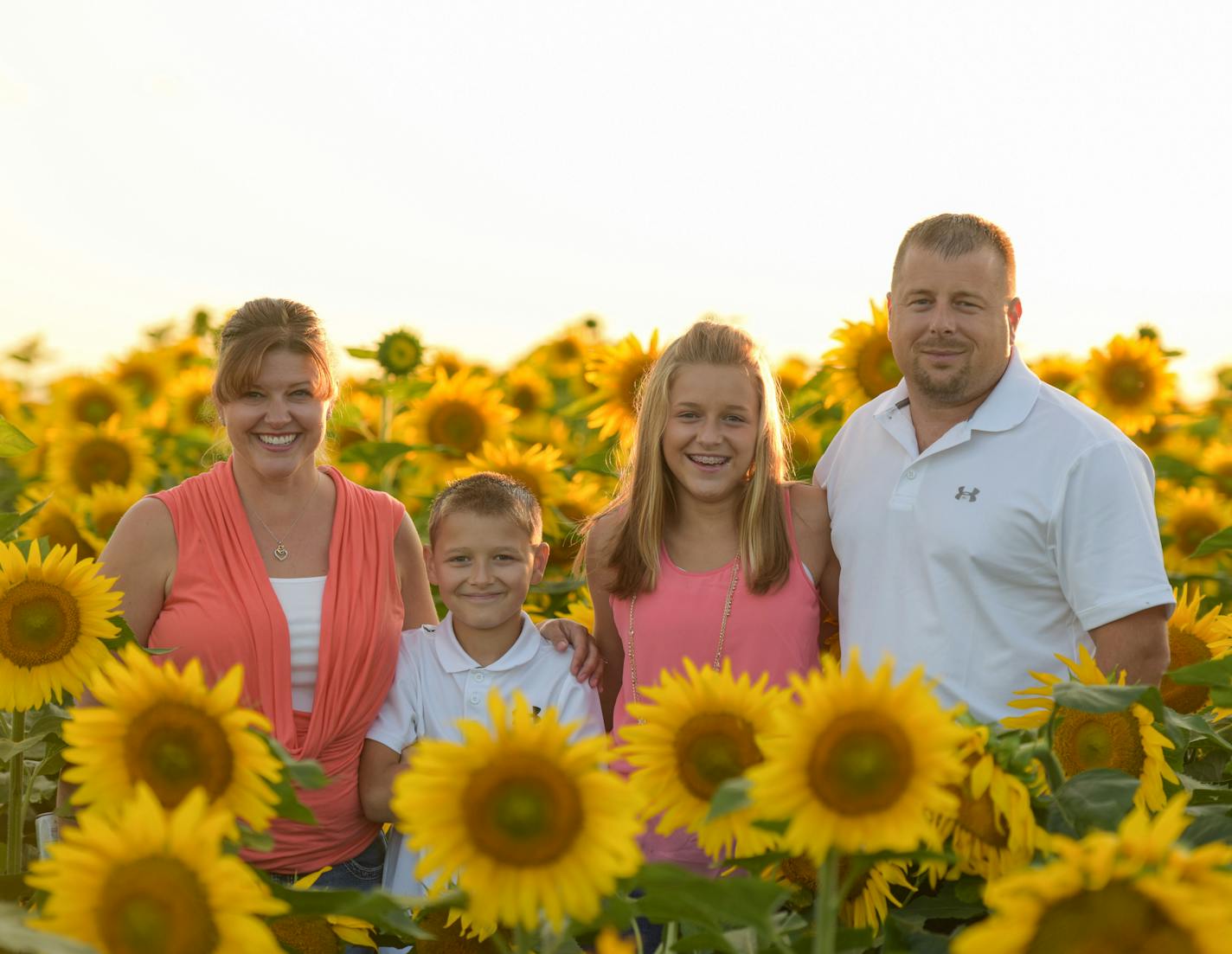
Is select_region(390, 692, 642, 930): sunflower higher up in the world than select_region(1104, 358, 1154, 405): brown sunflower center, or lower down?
lower down

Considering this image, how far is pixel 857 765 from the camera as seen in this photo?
1595mm

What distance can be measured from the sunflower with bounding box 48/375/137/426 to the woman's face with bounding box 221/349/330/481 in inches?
132

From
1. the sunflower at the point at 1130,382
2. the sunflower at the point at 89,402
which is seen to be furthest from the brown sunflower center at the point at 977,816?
the sunflower at the point at 89,402

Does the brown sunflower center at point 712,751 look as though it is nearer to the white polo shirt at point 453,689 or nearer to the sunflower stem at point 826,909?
the sunflower stem at point 826,909

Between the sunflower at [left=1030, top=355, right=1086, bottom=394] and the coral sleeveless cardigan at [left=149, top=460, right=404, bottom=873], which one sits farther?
the sunflower at [left=1030, top=355, right=1086, bottom=394]

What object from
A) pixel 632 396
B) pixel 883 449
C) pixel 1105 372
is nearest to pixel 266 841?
A: pixel 883 449

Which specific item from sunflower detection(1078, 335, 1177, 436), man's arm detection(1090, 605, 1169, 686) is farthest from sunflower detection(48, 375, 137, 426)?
man's arm detection(1090, 605, 1169, 686)

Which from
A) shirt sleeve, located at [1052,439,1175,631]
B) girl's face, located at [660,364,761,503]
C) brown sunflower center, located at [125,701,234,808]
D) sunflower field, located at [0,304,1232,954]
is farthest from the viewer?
girl's face, located at [660,364,761,503]

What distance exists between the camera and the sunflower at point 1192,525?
5.39 meters

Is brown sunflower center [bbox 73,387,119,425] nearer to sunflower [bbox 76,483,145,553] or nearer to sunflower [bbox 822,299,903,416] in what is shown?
sunflower [bbox 76,483,145,553]

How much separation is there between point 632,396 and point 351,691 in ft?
6.01

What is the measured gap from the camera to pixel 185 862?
1507mm

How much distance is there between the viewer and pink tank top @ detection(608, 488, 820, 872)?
3.25 metres

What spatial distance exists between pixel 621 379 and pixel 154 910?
337cm
